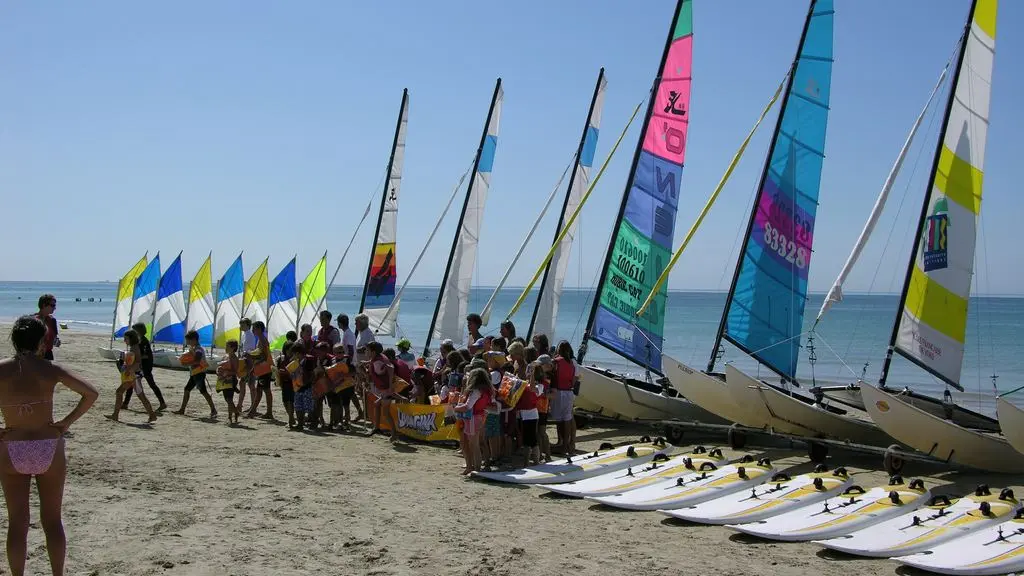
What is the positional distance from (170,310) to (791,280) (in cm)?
1733

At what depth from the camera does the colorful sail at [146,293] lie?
24406 mm

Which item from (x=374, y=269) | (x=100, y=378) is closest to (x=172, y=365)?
(x=100, y=378)

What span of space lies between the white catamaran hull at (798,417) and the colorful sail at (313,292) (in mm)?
14980

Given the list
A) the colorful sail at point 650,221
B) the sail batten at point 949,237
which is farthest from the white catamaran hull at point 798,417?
A: the colorful sail at point 650,221

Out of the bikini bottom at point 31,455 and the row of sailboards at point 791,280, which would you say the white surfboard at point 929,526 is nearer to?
the row of sailboards at point 791,280

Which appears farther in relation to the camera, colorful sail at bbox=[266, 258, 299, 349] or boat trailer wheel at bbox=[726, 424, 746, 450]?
colorful sail at bbox=[266, 258, 299, 349]

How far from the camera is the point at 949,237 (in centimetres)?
1134

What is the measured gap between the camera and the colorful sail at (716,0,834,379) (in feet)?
43.8

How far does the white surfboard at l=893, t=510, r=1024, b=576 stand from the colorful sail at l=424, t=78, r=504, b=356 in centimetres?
1332

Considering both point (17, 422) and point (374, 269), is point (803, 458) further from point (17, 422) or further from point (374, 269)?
point (374, 269)

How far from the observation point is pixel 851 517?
7.22 m

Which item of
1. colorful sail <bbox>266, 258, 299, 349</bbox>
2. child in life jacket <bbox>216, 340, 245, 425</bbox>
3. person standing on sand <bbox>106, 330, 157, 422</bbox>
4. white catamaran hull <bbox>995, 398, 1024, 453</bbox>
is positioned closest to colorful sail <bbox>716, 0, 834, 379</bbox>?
white catamaran hull <bbox>995, 398, 1024, 453</bbox>

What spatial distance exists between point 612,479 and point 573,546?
2.17 m

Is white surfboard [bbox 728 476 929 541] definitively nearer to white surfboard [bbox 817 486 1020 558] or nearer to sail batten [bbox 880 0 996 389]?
white surfboard [bbox 817 486 1020 558]
